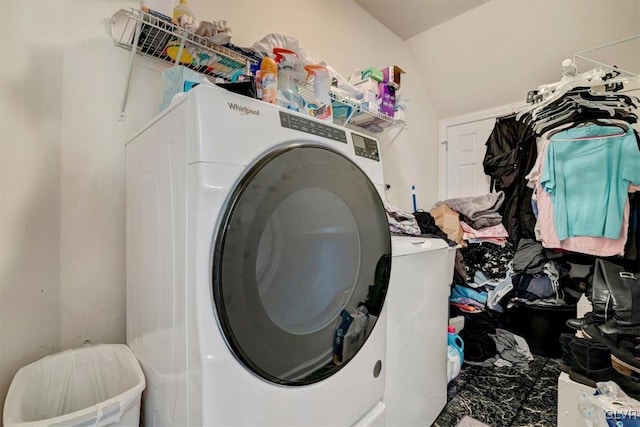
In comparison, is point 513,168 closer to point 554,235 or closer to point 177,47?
point 554,235

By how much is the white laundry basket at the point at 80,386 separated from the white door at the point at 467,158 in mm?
2851

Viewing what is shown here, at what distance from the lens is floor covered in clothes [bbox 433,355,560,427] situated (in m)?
1.54

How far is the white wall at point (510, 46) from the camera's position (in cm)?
195

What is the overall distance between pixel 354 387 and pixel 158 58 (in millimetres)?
1356

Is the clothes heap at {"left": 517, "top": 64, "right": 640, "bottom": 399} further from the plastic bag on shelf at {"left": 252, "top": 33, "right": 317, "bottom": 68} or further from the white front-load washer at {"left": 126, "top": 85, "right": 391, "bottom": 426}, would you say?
the plastic bag on shelf at {"left": 252, "top": 33, "right": 317, "bottom": 68}

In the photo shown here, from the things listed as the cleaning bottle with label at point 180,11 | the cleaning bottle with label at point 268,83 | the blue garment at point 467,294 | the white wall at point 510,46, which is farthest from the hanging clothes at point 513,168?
the cleaning bottle with label at point 180,11

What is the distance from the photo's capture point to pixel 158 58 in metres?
1.16

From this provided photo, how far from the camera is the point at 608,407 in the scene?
991 mm

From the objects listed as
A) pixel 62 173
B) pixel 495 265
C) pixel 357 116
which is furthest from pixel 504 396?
pixel 62 173

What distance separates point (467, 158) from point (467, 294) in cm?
128

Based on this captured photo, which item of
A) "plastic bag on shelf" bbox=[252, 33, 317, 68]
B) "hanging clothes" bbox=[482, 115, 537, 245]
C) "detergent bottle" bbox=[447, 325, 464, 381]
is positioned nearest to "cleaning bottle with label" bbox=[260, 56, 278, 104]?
"plastic bag on shelf" bbox=[252, 33, 317, 68]

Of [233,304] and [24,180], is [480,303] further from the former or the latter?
[24,180]

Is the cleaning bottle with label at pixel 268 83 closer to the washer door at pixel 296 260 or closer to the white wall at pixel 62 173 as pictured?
the washer door at pixel 296 260

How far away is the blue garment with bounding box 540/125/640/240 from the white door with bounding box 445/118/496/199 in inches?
26.7
